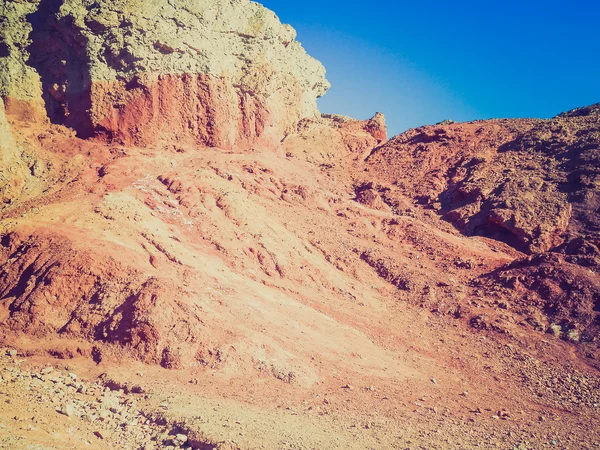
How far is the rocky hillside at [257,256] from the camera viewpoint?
28.7 feet

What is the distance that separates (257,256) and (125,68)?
395 inches

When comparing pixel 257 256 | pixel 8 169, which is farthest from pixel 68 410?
pixel 8 169

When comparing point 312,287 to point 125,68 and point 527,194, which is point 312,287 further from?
point 125,68

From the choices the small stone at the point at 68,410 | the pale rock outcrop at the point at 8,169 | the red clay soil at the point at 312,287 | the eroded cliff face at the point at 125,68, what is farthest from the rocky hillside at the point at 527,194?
the pale rock outcrop at the point at 8,169

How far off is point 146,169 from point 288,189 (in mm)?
5513

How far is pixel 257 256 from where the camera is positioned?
1460 cm

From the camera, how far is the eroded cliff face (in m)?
18.5

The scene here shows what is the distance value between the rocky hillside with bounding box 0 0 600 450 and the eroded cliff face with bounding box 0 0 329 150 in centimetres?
9

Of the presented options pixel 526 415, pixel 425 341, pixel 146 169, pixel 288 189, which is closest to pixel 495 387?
pixel 526 415

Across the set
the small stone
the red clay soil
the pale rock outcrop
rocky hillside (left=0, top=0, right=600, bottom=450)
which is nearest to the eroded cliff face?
rocky hillside (left=0, top=0, right=600, bottom=450)

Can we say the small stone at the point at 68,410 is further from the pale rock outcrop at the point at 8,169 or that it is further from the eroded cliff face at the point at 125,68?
the eroded cliff face at the point at 125,68

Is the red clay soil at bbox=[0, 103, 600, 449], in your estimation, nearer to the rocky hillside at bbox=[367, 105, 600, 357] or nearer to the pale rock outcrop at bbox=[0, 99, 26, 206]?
the rocky hillside at bbox=[367, 105, 600, 357]

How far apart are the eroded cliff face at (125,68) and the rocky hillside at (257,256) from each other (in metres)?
0.09

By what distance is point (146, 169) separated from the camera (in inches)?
659
